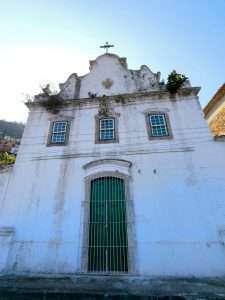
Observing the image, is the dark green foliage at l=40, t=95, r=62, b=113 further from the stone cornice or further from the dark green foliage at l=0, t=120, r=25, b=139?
the dark green foliage at l=0, t=120, r=25, b=139

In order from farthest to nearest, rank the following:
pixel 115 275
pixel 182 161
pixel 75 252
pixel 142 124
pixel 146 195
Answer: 1. pixel 142 124
2. pixel 182 161
3. pixel 146 195
4. pixel 75 252
5. pixel 115 275

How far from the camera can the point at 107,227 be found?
8422 millimetres

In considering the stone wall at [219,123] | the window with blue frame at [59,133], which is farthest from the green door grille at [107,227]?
the stone wall at [219,123]

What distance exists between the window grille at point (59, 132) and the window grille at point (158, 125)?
4.90 meters

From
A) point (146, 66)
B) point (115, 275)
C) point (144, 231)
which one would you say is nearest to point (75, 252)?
point (115, 275)

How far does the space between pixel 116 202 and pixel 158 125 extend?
4768 mm

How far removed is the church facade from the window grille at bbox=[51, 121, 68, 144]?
6 cm

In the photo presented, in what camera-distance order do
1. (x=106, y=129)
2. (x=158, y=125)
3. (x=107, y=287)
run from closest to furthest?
1. (x=107, y=287)
2. (x=158, y=125)
3. (x=106, y=129)

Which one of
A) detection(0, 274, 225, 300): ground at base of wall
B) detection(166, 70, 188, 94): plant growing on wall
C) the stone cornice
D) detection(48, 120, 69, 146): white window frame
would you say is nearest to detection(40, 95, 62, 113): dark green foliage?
the stone cornice

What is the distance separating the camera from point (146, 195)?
8.62 m

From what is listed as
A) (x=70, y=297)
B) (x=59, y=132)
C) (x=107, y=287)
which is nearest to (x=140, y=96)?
(x=59, y=132)

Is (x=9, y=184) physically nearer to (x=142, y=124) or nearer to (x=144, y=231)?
(x=144, y=231)

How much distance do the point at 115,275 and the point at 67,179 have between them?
4.56 m

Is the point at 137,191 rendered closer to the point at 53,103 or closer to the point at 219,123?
the point at 53,103
